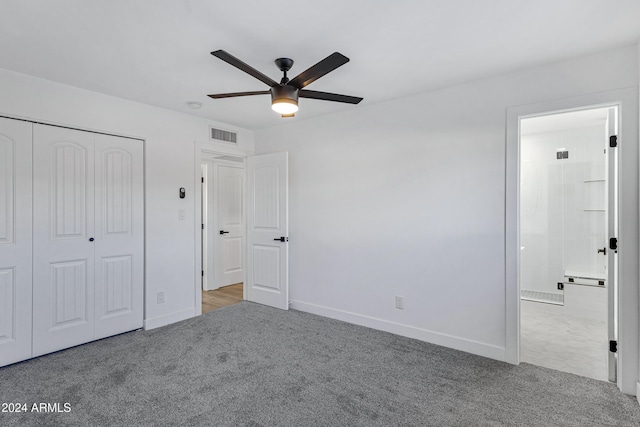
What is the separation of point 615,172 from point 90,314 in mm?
4767

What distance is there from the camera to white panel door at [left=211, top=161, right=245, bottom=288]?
18.2 feet

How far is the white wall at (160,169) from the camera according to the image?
3.11 m

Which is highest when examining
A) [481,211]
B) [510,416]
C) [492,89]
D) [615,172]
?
[492,89]

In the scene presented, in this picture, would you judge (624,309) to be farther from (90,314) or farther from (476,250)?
(90,314)

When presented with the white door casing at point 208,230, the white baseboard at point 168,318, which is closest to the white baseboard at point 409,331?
the white baseboard at point 168,318

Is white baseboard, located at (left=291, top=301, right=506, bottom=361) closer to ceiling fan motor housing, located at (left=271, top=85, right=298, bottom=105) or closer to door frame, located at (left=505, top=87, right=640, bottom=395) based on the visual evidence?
door frame, located at (left=505, top=87, right=640, bottom=395)

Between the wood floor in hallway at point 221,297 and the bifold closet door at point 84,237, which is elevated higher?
the bifold closet door at point 84,237

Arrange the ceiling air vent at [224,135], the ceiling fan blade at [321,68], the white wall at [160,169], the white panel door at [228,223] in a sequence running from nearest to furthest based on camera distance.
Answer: the ceiling fan blade at [321,68]
the white wall at [160,169]
the ceiling air vent at [224,135]
the white panel door at [228,223]

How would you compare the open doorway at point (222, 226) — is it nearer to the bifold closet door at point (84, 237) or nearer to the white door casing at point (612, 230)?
the bifold closet door at point (84, 237)

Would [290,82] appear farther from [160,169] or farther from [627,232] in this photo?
[627,232]

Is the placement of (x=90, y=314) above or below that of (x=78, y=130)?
below

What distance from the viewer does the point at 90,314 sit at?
326 cm

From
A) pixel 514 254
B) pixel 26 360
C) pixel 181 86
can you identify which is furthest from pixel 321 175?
pixel 26 360

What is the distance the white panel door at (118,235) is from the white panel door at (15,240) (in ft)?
1.74
